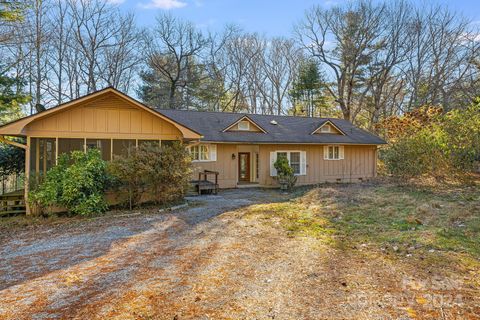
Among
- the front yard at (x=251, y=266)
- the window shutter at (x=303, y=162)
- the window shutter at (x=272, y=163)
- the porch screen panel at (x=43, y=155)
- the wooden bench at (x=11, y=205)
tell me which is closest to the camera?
the front yard at (x=251, y=266)

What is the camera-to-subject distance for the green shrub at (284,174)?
15.0m

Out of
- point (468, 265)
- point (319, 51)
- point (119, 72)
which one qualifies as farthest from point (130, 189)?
point (319, 51)

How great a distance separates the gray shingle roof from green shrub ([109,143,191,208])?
14.9ft

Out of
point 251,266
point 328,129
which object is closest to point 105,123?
point 251,266

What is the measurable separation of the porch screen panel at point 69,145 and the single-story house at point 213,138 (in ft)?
0.09

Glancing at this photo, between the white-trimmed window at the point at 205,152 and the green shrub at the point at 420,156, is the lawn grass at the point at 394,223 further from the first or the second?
the white-trimmed window at the point at 205,152

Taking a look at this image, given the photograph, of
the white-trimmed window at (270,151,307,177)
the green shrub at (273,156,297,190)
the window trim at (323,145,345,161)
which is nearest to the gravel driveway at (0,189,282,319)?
the green shrub at (273,156,297,190)

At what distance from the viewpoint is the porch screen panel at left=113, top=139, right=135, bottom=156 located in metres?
10.1

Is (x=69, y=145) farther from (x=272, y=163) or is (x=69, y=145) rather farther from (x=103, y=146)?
(x=272, y=163)

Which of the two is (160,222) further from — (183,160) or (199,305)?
(199,305)

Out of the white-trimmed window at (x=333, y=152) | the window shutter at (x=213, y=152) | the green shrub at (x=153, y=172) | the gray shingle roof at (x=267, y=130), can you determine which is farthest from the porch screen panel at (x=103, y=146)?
the white-trimmed window at (x=333, y=152)

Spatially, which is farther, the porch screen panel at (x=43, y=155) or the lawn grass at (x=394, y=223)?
the porch screen panel at (x=43, y=155)

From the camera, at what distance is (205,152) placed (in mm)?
14547

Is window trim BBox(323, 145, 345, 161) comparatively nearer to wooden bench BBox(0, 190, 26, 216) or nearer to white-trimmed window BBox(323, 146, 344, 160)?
white-trimmed window BBox(323, 146, 344, 160)
